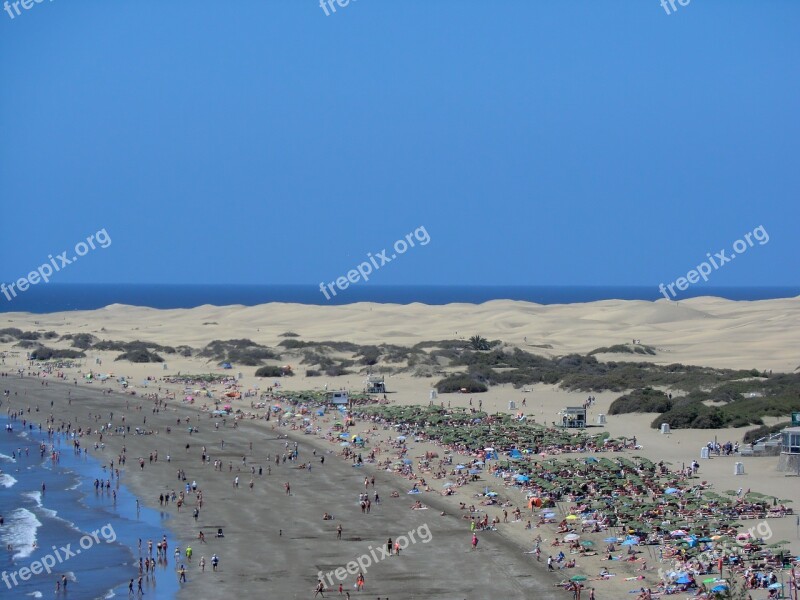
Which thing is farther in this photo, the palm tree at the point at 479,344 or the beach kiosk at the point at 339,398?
the palm tree at the point at 479,344

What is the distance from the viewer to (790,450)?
42.6m

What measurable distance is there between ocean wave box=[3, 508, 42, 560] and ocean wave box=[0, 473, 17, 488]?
5.53 meters

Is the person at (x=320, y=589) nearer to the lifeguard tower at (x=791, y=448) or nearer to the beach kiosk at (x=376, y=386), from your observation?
the lifeguard tower at (x=791, y=448)

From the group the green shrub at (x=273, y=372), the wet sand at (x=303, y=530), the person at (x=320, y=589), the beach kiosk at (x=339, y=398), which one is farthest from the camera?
the green shrub at (x=273, y=372)

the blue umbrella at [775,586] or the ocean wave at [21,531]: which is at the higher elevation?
the ocean wave at [21,531]

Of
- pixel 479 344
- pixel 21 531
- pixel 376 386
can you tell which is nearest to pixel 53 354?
pixel 479 344

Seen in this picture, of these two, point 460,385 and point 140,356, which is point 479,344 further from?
point 140,356

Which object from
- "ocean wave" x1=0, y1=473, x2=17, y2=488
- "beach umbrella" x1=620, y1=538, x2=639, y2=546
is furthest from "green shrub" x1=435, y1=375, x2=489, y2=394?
"beach umbrella" x1=620, y1=538, x2=639, y2=546

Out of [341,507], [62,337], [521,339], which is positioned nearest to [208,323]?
[62,337]

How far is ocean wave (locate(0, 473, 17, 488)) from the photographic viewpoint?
1843 inches

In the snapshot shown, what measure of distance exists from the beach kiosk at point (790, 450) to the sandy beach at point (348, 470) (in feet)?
1.79

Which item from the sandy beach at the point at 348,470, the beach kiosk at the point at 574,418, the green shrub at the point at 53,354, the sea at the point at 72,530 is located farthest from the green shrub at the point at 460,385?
the green shrub at the point at 53,354

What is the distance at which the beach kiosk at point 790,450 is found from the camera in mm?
42281

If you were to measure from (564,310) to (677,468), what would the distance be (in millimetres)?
106888
